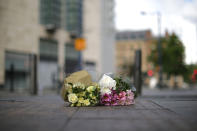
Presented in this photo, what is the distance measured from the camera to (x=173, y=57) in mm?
49844

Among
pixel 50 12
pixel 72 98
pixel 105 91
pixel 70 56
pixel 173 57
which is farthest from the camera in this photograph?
pixel 173 57

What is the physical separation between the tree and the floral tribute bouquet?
43.0 m

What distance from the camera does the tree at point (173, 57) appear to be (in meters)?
49.8

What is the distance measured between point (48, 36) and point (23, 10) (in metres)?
5.08

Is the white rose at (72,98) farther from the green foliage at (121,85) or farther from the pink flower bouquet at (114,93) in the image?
the green foliage at (121,85)

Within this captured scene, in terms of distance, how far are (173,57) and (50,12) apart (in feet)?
78.9

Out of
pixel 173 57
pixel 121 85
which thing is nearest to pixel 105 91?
pixel 121 85

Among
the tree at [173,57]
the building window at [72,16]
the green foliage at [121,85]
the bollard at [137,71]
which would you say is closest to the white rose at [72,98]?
the green foliage at [121,85]

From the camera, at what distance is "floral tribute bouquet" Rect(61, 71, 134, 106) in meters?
7.50

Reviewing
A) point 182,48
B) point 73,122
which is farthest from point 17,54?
point 182,48

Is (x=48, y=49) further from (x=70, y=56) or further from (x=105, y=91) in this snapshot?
(x=105, y=91)

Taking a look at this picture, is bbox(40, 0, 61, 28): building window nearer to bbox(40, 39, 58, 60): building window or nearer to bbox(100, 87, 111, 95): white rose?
bbox(40, 39, 58, 60): building window

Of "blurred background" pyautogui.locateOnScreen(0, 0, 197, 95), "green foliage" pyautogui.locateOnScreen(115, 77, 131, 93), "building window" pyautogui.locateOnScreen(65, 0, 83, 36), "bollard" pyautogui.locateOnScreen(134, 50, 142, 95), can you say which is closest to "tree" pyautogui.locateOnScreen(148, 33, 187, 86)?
"blurred background" pyautogui.locateOnScreen(0, 0, 197, 95)

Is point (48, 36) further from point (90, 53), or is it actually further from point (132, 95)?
point (132, 95)
